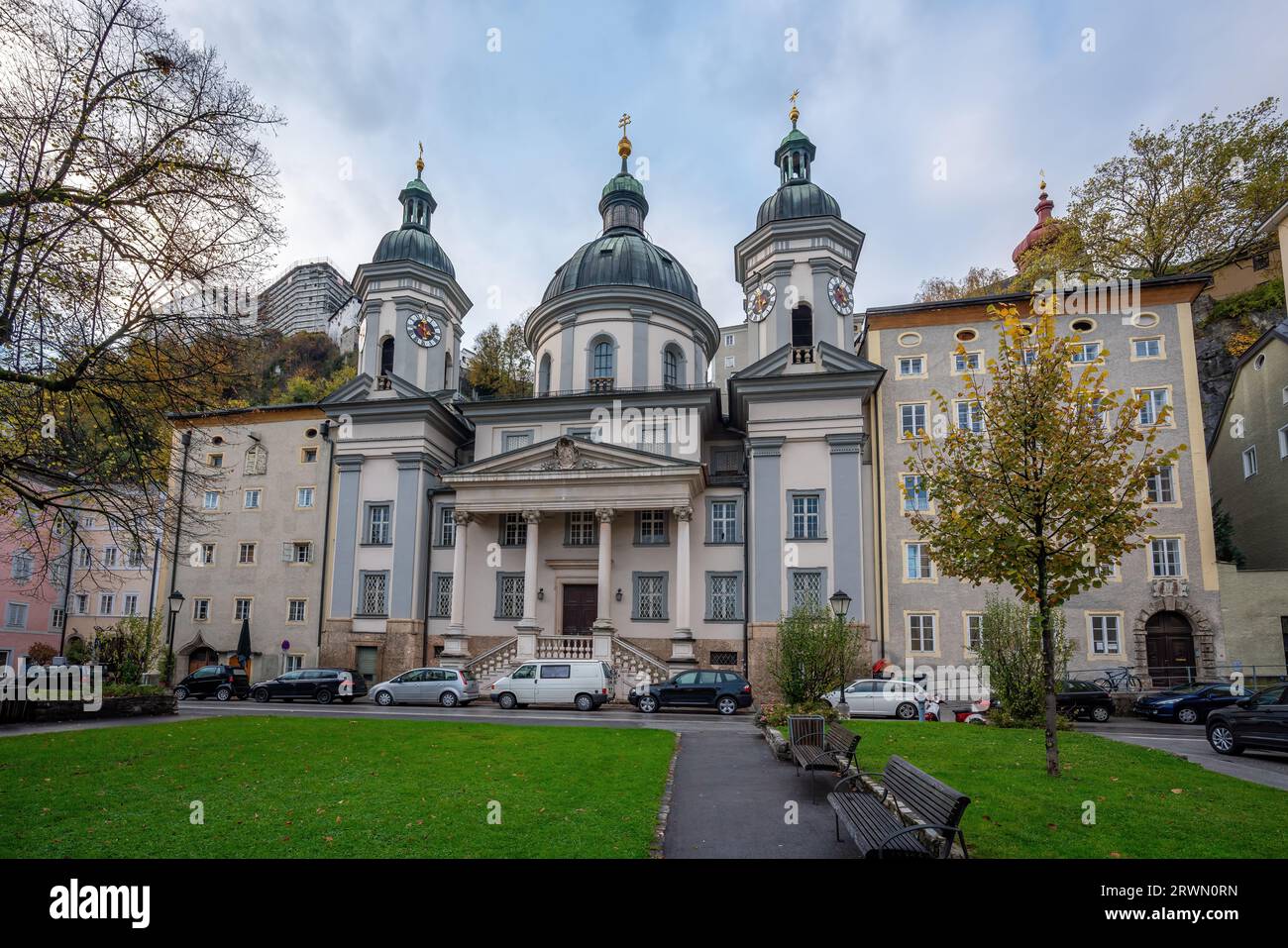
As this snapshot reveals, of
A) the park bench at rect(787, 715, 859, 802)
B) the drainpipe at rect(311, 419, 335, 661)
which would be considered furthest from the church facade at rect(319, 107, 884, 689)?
the park bench at rect(787, 715, 859, 802)

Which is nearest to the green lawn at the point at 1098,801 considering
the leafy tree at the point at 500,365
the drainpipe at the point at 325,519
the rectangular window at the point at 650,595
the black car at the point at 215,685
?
the rectangular window at the point at 650,595

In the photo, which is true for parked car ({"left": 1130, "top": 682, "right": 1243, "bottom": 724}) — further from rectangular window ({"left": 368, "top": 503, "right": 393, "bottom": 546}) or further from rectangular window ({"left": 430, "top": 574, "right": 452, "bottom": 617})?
rectangular window ({"left": 368, "top": 503, "right": 393, "bottom": 546})

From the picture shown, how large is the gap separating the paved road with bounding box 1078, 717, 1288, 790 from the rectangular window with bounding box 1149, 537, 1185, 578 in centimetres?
695

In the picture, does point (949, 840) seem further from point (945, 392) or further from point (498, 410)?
point (498, 410)

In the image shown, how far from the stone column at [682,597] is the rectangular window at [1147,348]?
730 inches

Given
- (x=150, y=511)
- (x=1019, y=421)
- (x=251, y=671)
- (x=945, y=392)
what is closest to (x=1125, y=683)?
(x=945, y=392)

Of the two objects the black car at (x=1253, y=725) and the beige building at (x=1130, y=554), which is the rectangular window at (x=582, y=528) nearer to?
the beige building at (x=1130, y=554)

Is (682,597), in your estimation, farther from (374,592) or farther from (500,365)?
(500,365)

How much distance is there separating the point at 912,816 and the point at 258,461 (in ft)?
128

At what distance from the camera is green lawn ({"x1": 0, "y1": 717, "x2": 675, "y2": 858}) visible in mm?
7344

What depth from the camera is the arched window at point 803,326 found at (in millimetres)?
34719

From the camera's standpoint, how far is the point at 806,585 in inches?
1212
